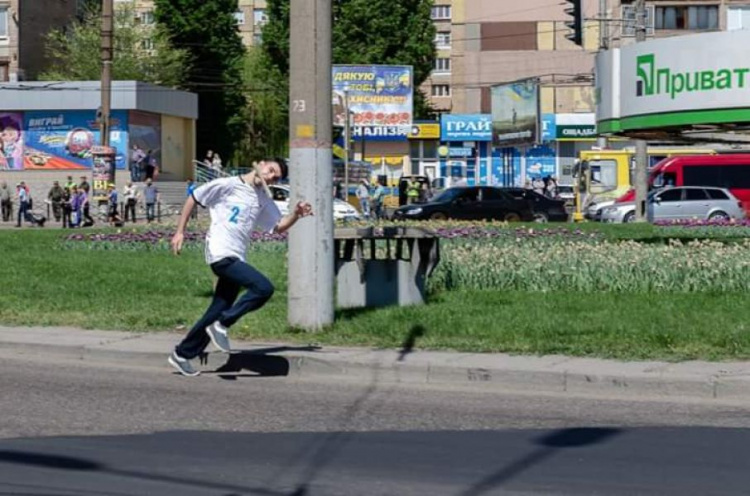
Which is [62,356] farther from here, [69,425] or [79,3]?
[79,3]

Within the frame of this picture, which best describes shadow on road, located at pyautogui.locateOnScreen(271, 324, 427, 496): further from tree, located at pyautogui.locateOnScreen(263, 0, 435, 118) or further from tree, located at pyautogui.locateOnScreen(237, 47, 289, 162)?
tree, located at pyautogui.locateOnScreen(263, 0, 435, 118)

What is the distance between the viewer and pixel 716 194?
1939 inches

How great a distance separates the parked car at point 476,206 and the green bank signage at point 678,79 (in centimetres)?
2368

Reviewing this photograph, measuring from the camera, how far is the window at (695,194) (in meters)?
48.9

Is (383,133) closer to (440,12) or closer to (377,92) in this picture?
(377,92)

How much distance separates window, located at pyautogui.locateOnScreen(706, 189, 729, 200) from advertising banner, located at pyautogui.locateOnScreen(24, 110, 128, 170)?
2382 centimetres

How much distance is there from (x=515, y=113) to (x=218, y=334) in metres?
62.6

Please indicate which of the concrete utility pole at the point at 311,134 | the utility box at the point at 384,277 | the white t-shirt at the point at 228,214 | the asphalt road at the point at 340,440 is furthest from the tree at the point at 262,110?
the asphalt road at the point at 340,440

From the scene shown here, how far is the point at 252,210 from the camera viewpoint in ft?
38.7

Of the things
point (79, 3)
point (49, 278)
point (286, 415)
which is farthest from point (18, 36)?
point (286, 415)

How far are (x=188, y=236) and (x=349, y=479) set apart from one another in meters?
19.4

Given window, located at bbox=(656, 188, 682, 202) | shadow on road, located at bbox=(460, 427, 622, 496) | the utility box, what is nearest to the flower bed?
the utility box

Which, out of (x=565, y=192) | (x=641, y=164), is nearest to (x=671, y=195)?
(x=641, y=164)

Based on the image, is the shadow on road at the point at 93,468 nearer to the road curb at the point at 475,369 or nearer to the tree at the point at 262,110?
the road curb at the point at 475,369
